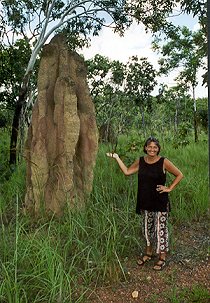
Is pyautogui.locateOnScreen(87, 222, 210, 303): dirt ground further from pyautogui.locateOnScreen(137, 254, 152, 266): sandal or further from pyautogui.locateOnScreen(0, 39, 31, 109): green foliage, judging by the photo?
pyautogui.locateOnScreen(0, 39, 31, 109): green foliage

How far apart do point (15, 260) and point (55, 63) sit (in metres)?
2.71

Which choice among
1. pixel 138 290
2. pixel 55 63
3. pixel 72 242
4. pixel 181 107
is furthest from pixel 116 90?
pixel 181 107

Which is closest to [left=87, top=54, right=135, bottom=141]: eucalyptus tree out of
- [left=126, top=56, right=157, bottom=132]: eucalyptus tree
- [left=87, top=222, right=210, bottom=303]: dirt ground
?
[left=126, top=56, right=157, bottom=132]: eucalyptus tree

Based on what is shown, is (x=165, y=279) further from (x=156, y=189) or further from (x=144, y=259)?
(x=156, y=189)

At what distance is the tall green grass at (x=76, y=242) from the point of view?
3.03m

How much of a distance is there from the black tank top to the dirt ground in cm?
52

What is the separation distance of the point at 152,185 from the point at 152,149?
314mm

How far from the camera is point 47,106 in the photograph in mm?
4898

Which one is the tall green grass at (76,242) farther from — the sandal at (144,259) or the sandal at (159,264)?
the sandal at (159,264)

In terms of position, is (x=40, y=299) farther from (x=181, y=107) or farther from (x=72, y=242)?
(x=181, y=107)

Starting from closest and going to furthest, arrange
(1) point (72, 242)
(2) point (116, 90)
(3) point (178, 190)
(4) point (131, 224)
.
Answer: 1. (1) point (72, 242)
2. (4) point (131, 224)
3. (3) point (178, 190)
4. (2) point (116, 90)

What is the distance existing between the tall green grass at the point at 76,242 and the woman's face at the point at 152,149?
0.66 m

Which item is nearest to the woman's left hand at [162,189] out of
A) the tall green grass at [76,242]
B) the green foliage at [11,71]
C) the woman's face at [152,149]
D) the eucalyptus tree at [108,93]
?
the woman's face at [152,149]

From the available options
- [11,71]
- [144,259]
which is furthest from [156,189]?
[11,71]
